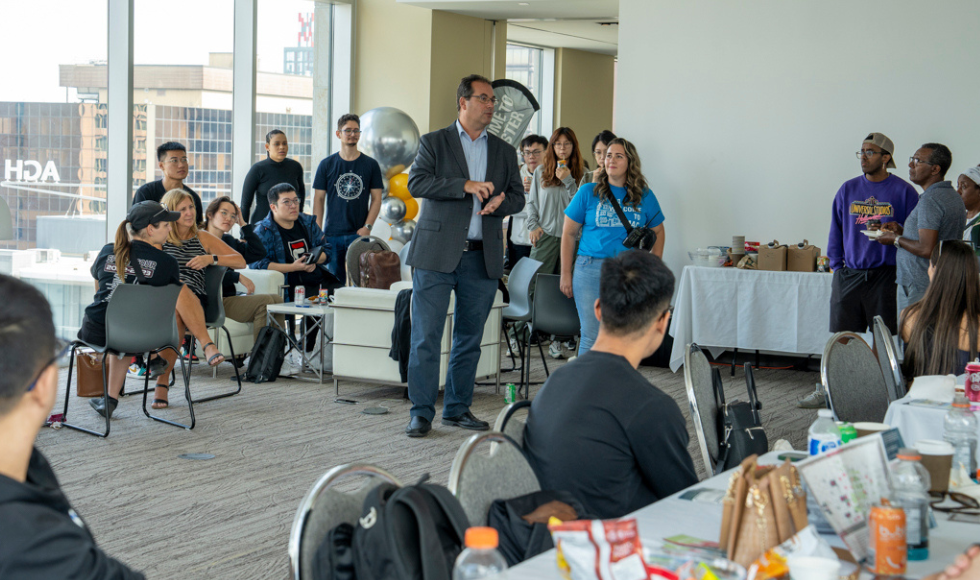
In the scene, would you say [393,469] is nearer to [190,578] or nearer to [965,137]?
[190,578]

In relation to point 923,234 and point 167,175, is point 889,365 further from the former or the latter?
point 167,175

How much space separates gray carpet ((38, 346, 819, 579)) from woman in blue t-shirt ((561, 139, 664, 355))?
38.6 inches

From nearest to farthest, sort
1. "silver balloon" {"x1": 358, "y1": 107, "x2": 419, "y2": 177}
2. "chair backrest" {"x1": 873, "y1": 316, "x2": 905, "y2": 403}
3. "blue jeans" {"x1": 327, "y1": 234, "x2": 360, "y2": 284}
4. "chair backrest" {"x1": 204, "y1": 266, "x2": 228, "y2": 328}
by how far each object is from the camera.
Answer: "chair backrest" {"x1": 873, "y1": 316, "x2": 905, "y2": 403}, "chair backrest" {"x1": 204, "y1": 266, "x2": 228, "y2": 328}, "blue jeans" {"x1": 327, "y1": 234, "x2": 360, "y2": 284}, "silver balloon" {"x1": 358, "y1": 107, "x2": 419, "y2": 177}

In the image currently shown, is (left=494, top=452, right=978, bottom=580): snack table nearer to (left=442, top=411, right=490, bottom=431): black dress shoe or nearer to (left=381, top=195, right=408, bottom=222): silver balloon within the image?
(left=442, top=411, right=490, bottom=431): black dress shoe

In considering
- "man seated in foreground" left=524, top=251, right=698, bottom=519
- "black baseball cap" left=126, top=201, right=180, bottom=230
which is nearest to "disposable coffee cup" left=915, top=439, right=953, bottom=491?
"man seated in foreground" left=524, top=251, right=698, bottom=519

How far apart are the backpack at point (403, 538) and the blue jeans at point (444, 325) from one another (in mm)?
3313

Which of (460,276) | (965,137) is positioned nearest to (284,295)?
(460,276)

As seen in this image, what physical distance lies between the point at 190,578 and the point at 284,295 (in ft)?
14.3

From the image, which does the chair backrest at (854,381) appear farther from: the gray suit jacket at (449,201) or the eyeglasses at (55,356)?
the eyeglasses at (55,356)

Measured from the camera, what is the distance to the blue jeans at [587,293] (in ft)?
16.9

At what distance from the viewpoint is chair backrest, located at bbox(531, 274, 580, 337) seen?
616 cm

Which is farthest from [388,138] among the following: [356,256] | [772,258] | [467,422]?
[467,422]

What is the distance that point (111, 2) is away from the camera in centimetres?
738

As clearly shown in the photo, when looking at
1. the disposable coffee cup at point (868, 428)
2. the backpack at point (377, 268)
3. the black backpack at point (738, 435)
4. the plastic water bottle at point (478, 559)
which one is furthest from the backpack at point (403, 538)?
the backpack at point (377, 268)
